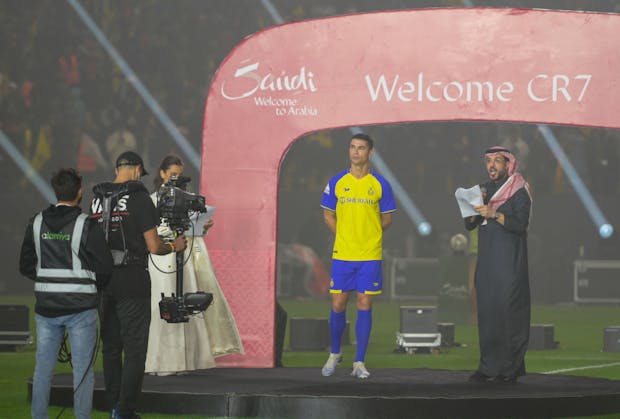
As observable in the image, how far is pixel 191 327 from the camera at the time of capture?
9805mm

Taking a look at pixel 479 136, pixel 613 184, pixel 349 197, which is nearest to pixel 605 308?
pixel 613 184

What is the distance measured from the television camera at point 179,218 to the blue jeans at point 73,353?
166 cm

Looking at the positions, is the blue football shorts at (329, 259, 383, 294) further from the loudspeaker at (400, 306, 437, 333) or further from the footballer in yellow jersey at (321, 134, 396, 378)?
the loudspeaker at (400, 306, 437, 333)

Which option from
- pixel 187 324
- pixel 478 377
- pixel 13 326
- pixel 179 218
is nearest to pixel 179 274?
pixel 179 218

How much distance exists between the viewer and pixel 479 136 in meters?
27.2

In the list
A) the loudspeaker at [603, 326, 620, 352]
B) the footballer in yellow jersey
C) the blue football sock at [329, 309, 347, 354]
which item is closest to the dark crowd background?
the loudspeaker at [603, 326, 620, 352]

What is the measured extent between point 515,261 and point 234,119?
283cm

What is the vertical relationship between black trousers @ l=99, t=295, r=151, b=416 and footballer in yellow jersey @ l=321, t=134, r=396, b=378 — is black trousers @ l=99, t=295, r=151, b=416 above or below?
below

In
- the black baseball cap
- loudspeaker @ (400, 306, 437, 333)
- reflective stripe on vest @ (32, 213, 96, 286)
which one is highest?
the black baseball cap

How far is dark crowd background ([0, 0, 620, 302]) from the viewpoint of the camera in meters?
24.7

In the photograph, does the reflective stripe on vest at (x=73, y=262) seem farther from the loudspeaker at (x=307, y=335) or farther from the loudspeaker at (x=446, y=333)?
the loudspeaker at (x=446, y=333)

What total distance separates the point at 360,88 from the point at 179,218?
2.90m

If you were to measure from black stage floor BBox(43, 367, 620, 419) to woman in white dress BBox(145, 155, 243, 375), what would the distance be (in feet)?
1.08

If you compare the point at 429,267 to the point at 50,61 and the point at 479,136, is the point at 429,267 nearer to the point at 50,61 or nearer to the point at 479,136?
the point at 479,136
